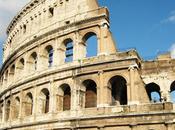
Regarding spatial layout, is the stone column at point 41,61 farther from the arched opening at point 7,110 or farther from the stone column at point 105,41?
the arched opening at point 7,110

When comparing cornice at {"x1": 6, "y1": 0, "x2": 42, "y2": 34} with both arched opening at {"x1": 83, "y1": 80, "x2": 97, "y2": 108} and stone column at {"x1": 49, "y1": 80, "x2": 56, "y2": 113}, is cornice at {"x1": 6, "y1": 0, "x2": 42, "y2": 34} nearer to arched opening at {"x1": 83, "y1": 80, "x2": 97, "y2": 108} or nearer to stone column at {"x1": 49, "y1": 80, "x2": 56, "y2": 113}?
stone column at {"x1": 49, "y1": 80, "x2": 56, "y2": 113}

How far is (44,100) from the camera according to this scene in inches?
1059

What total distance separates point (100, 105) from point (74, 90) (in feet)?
8.15

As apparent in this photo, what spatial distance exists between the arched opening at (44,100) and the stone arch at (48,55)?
245 centimetres

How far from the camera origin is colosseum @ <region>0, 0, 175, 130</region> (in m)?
22.0

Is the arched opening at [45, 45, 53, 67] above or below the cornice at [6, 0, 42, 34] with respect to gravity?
below

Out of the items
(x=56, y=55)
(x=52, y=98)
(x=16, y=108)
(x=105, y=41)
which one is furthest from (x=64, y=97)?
(x=16, y=108)

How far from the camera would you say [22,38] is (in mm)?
32344

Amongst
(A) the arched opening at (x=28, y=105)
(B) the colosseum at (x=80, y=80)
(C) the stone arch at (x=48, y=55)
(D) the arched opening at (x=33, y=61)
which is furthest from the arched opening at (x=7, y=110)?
(C) the stone arch at (x=48, y=55)

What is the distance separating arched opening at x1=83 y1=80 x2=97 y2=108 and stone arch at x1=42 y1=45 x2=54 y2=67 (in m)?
4.87

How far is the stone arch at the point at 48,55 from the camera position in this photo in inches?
1103

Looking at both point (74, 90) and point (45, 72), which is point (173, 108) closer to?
point (74, 90)

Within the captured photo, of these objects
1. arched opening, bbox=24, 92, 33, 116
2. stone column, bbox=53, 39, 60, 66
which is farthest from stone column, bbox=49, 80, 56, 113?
arched opening, bbox=24, 92, 33, 116

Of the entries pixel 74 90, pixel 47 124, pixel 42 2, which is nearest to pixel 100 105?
pixel 74 90
